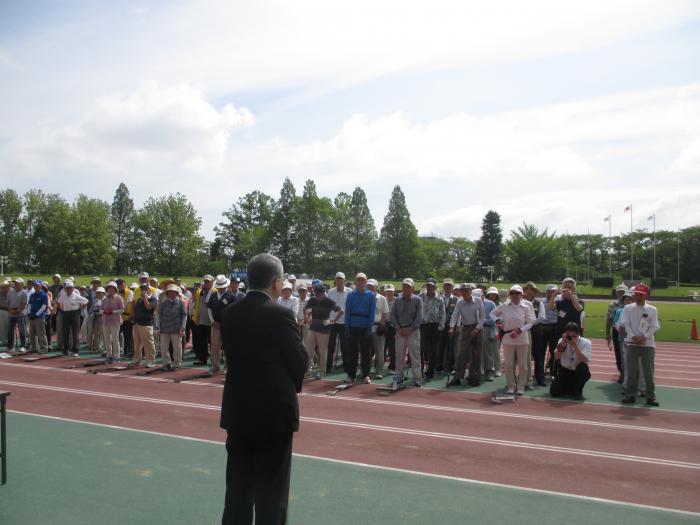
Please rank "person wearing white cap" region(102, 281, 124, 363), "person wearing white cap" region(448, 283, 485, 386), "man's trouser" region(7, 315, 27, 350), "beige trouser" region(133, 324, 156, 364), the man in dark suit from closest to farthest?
the man in dark suit → "person wearing white cap" region(448, 283, 485, 386) → "beige trouser" region(133, 324, 156, 364) → "person wearing white cap" region(102, 281, 124, 363) → "man's trouser" region(7, 315, 27, 350)

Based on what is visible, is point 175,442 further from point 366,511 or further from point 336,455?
point 366,511

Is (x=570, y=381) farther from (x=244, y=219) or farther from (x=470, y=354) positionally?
(x=244, y=219)

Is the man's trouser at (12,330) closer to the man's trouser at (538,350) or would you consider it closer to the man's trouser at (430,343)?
the man's trouser at (430,343)

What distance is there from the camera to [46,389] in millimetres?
10750

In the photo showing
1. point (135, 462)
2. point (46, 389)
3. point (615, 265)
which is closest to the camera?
point (135, 462)

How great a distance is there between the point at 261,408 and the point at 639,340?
877 centimetres

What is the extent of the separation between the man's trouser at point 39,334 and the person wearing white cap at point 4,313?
4.08 ft

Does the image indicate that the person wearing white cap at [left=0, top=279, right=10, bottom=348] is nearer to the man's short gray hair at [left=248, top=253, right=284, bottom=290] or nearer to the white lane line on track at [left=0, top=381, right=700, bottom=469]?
the white lane line on track at [left=0, top=381, right=700, bottom=469]

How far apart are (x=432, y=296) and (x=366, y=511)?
7.99 meters

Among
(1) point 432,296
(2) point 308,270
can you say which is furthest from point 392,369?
(2) point 308,270

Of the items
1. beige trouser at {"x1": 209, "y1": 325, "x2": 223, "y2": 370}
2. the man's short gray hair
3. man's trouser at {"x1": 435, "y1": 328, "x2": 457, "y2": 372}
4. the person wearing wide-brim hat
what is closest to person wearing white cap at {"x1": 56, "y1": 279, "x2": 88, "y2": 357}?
the person wearing wide-brim hat

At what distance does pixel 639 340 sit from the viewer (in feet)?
32.9

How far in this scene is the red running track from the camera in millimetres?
6160

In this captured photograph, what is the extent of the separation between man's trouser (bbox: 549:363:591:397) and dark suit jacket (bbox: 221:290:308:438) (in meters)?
8.45
